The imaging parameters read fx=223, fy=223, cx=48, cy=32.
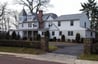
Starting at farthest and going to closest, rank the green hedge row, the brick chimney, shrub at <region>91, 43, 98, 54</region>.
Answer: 1. the brick chimney
2. the green hedge row
3. shrub at <region>91, 43, 98, 54</region>

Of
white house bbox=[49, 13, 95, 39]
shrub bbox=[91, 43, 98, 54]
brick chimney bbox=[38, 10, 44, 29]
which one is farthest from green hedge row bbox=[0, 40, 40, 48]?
brick chimney bbox=[38, 10, 44, 29]

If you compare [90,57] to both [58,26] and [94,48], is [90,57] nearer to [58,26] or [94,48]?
[94,48]

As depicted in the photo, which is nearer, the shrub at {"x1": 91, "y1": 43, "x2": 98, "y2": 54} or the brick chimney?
the shrub at {"x1": 91, "y1": 43, "x2": 98, "y2": 54}

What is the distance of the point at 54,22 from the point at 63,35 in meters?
5.36

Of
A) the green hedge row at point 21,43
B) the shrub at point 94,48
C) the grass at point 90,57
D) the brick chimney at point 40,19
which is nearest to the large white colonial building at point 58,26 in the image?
the brick chimney at point 40,19

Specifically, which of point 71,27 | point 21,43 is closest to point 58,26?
point 71,27

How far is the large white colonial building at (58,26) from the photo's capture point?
178 ft

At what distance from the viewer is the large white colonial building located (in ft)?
178

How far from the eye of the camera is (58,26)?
5794 centimetres

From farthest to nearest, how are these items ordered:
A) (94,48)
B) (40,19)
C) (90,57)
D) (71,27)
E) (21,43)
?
(40,19) < (71,27) < (21,43) < (94,48) < (90,57)

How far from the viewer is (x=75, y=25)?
54.2m

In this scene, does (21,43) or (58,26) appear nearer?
(21,43)

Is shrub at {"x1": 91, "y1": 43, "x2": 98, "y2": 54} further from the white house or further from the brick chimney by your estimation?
the brick chimney

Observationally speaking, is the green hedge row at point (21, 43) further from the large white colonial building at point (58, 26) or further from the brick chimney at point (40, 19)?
the brick chimney at point (40, 19)
